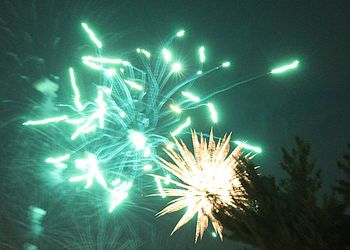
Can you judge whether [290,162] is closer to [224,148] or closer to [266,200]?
[266,200]

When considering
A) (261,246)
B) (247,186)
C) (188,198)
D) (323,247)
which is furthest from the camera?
(188,198)

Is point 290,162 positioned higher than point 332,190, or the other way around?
point 290,162

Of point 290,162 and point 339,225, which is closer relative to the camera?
point 339,225

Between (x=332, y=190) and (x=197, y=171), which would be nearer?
(x=332, y=190)

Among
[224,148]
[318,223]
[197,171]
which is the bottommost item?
[318,223]

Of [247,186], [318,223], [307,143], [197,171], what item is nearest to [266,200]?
[247,186]

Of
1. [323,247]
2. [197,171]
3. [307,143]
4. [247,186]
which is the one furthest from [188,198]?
[323,247]

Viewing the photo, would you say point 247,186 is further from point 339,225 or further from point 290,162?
point 339,225

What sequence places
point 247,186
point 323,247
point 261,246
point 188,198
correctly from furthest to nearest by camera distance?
point 188,198
point 247,186
point 261,246
point 323,247

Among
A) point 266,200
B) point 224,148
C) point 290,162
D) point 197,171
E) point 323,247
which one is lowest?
point 323,247
